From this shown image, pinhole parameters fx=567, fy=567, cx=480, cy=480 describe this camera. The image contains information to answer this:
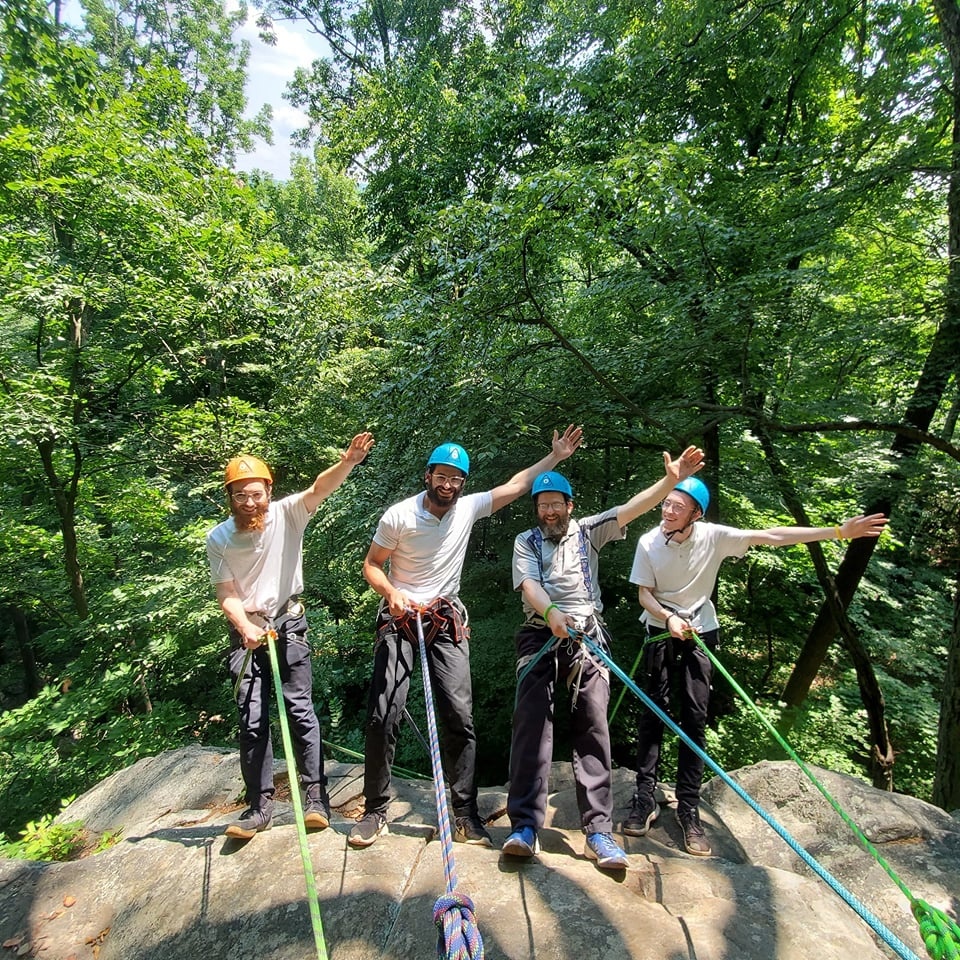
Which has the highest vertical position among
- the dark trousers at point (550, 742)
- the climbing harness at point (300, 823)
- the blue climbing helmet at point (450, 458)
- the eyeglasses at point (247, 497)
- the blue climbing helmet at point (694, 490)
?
the blue climbing helmet at point (450, 458)

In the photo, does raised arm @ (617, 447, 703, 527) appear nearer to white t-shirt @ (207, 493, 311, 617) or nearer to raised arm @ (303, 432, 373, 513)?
raised arm @ (303, 432, 373, 513)

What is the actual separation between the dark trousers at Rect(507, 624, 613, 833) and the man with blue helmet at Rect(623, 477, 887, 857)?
56cm

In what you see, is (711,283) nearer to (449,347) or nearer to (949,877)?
(449,347)

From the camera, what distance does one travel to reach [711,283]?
5.26 metres

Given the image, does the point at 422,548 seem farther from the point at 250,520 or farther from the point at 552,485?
the point at 250,520

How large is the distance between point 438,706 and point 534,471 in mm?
1453

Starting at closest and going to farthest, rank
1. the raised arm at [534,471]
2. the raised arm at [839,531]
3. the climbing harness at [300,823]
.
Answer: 1. the climbing harness at [300,823]
2. the raised arm at [839,531]
3. the raised arm at [534,471]

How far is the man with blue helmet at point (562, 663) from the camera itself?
2.70m

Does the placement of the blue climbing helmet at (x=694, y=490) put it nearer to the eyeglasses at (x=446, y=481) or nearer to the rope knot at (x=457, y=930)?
the eyeglasses at (x=446, y=481)

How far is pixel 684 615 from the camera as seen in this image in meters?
3.21

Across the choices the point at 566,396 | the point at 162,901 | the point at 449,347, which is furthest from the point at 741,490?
the point at 162,901

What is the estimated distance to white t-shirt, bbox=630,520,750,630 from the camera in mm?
A: 3209

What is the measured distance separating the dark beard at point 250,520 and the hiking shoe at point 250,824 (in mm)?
1435

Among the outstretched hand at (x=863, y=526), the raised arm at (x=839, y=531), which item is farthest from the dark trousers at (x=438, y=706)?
the outstretched hand at (x=863, y=526)
